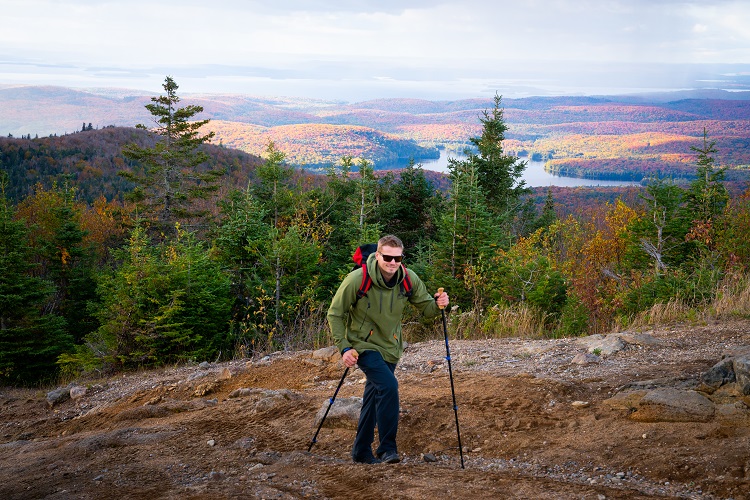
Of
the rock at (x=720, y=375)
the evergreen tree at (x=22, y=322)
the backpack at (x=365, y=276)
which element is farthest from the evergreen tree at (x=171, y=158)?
the rock at (x=720, y=375)

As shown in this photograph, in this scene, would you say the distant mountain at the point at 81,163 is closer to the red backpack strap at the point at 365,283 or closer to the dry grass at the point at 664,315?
the dry grass at the point at 664,315

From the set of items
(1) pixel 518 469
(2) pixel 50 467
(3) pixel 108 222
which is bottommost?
(3) pixel 108 222

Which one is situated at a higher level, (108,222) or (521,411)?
(521,411)

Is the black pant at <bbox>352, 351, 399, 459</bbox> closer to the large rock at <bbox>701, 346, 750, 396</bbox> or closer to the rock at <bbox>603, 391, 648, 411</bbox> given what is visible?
the rock at <bbox>603, 391, 648, 411</bbox>

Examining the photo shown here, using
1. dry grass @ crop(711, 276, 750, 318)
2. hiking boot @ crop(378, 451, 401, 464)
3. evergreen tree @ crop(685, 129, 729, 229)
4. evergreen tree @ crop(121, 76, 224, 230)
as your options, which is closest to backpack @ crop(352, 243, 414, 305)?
hiking boot @ crop(378, 451, 401, 464)

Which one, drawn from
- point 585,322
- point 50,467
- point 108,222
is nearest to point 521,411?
point 50,467

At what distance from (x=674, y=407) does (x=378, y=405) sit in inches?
113

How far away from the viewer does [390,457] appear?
537 cm

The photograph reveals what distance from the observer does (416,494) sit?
4.45 m

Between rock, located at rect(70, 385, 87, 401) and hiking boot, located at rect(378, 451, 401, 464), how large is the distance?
659cm

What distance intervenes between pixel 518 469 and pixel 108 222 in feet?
145

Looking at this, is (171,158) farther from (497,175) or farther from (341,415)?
(341,415)

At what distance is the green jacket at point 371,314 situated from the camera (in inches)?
200

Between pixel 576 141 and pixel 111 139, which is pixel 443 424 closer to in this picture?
pixel 111 139
